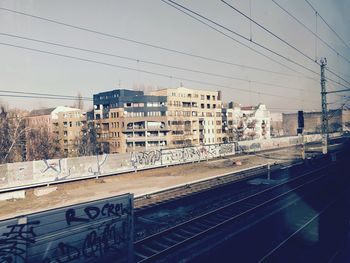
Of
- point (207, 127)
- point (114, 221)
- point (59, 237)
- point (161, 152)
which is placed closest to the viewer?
point (59, 237)

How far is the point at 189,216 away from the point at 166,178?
12.4 m

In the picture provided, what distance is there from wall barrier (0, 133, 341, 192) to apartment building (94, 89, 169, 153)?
105 feet

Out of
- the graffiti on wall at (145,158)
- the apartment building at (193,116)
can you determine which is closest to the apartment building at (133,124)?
the apartment building at (193,116)

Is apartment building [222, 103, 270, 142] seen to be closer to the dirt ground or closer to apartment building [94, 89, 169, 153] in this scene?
apartment building [94, 89, 169, 153]

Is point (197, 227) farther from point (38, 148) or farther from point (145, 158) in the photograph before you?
point (38, 148)

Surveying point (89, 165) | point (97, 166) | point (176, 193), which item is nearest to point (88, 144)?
point (97, 166)

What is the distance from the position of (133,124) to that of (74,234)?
6486 cm

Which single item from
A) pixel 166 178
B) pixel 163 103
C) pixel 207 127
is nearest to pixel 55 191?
pixel 166 178

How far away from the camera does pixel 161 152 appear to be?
30891mm

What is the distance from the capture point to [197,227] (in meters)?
11.3

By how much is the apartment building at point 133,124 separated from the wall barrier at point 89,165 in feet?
105

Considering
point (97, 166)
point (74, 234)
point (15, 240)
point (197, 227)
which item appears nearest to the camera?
point (15, 240)

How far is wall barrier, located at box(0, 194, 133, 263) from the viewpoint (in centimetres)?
539

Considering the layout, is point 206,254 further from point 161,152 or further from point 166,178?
point 161,152
